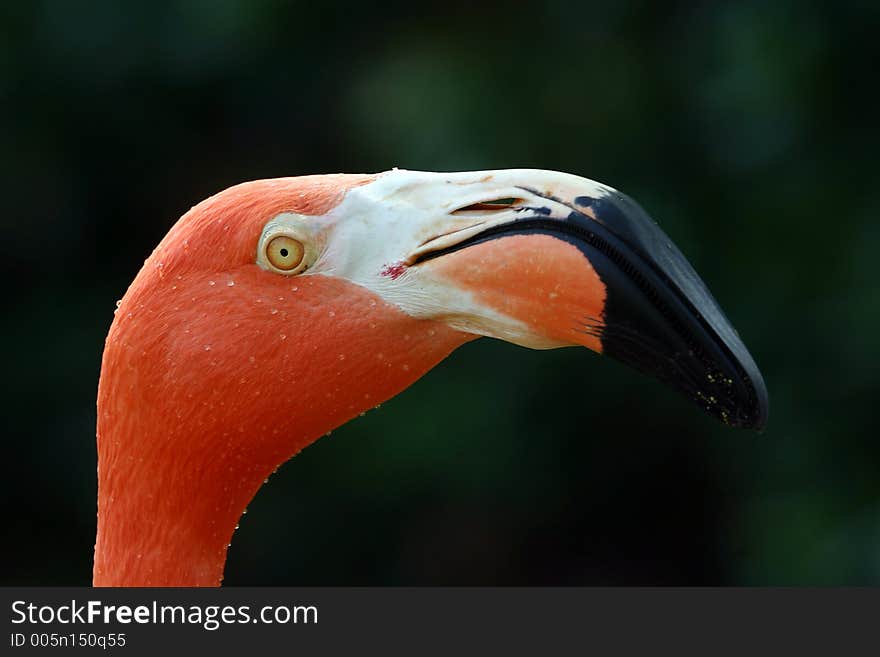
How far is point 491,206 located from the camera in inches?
56.5

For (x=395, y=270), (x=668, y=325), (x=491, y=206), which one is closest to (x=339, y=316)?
(x=395, y=270)

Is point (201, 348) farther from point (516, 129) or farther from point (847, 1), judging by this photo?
point (847, 1)

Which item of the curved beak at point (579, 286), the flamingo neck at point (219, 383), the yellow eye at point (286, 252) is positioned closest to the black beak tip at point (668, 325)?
the curved beak at point (579, 286)

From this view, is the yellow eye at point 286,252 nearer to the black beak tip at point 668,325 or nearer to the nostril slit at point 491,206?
the nostril slit at point 491,206

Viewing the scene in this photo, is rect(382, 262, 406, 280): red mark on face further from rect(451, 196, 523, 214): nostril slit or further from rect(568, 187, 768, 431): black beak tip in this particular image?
rect(568, 187, 768, 431): black beak tip

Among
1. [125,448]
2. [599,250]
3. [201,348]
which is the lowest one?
[125,448]

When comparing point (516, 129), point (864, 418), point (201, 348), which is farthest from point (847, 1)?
point (201, 348)

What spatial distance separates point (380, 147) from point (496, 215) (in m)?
2.43

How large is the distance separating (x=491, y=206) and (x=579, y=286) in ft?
0.56

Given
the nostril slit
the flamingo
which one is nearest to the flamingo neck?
the flamingo

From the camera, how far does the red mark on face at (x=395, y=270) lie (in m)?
1.42

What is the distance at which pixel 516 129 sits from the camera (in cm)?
373

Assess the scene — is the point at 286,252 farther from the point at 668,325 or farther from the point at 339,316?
the point at 668,325

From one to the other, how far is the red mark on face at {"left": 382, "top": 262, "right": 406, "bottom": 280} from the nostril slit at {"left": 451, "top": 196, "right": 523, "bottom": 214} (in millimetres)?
93
